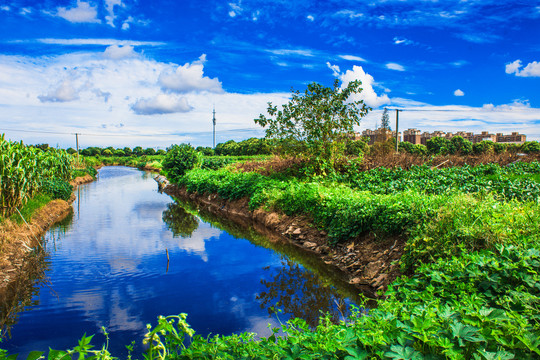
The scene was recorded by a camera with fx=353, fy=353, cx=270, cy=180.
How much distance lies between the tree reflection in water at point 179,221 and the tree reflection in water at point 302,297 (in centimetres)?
528

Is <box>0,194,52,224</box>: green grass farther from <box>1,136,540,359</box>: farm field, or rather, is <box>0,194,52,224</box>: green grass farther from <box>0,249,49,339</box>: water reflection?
<box>1,136,540,359</box>: farm field

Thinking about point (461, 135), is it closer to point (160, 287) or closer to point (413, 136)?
point (413, 136)

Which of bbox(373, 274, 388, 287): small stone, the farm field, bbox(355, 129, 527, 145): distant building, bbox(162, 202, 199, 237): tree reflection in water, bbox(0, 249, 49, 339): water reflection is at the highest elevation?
bbox(355, 129, 527, 145): distant building

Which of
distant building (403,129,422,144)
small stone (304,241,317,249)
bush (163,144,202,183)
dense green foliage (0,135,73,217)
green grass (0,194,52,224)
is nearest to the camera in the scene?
small stone (304,241,317,249)

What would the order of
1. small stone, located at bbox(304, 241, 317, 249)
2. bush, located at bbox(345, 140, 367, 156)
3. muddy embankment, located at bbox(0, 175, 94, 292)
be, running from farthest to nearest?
bush, located at bbox(345, 140, 367, 156) < small stone, located at bbox(304, 241, 317, 249) < muddy embankment, located at bbox(0, 175, 94, 292)

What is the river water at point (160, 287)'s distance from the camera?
5.32m

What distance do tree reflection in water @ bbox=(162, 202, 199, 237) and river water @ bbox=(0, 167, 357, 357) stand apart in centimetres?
33

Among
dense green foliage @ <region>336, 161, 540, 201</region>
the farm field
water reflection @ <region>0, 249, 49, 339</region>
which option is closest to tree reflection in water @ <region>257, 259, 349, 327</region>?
the farm field

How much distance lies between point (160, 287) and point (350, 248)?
4.10 metres

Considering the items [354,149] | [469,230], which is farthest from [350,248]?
[354,149]

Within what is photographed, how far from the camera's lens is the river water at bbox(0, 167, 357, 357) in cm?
532

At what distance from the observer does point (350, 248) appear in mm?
7918

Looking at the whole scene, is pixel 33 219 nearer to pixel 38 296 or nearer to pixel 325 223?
pixel 38 296

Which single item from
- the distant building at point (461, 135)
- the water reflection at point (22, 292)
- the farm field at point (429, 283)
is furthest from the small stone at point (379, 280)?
the distant building at point (461, 135)
